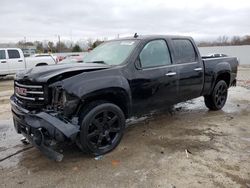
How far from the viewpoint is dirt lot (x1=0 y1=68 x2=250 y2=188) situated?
3.72 metres

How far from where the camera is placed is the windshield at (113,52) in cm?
508

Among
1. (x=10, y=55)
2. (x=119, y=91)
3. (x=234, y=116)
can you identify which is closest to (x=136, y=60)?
(x=119, y=91)

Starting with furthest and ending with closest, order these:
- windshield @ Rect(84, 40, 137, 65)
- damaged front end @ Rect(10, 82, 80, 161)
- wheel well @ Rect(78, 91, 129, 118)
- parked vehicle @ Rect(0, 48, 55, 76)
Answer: parked vehicle @ Rect(0, 48, 55, 76), windshield @ Rect(84, 40, 137, 65), wheel well @ Rect(78, 91, 129, 118), damaged front end @ Rect(10, 82, 80, 161)

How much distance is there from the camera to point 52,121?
3861mm

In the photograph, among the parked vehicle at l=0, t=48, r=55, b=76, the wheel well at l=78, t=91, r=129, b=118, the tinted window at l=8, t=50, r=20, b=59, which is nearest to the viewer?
the wheel well at l=78, t=91, r=129, b=118

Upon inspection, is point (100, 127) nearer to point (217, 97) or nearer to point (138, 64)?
point (138, 64)

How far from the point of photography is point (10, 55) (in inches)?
633

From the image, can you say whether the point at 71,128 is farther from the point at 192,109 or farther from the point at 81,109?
the point at 192,109

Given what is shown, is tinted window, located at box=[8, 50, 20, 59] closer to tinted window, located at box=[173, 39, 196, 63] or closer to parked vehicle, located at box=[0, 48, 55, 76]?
parked vehicle, located at box=[0, 48, 55, 76]

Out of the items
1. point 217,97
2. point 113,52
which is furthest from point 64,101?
point 217,97

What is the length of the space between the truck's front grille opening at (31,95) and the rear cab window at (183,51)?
2.83 m

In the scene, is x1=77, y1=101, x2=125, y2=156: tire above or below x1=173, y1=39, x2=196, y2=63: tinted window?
below

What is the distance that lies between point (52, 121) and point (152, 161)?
157cm

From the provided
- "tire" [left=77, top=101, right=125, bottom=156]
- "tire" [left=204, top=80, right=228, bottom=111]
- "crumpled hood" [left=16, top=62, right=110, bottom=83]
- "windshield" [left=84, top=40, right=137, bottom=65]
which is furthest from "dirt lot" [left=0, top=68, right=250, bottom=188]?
"windshield" [left=84, top=40, right=137, bottom=65]
